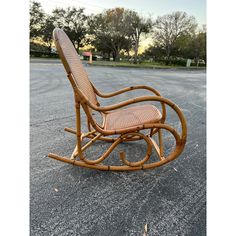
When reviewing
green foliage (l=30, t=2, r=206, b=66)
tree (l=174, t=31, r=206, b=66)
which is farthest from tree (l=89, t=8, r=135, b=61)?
tree (l=174, t=31, r=206, b=66)

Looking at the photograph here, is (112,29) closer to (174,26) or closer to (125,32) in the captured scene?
(125,32)

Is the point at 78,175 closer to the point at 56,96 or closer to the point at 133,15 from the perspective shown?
the point at 56,96

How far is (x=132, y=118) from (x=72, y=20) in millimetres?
25026

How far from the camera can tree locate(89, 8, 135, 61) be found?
60.0 ft

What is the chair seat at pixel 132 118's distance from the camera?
1.66 m

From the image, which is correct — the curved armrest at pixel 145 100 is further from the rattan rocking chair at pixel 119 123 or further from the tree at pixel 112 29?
the tree at pixel 112 29

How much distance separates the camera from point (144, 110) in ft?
6.42

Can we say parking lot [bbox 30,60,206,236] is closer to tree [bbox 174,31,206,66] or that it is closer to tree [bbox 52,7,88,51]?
tree [bbox 174,31,206,66]

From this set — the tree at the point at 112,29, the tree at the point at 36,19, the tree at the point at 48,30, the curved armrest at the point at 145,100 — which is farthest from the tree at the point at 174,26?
the curved armrest at the point at 145,100

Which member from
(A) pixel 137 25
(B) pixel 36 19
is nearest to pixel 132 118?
(A) pixel 137 25
